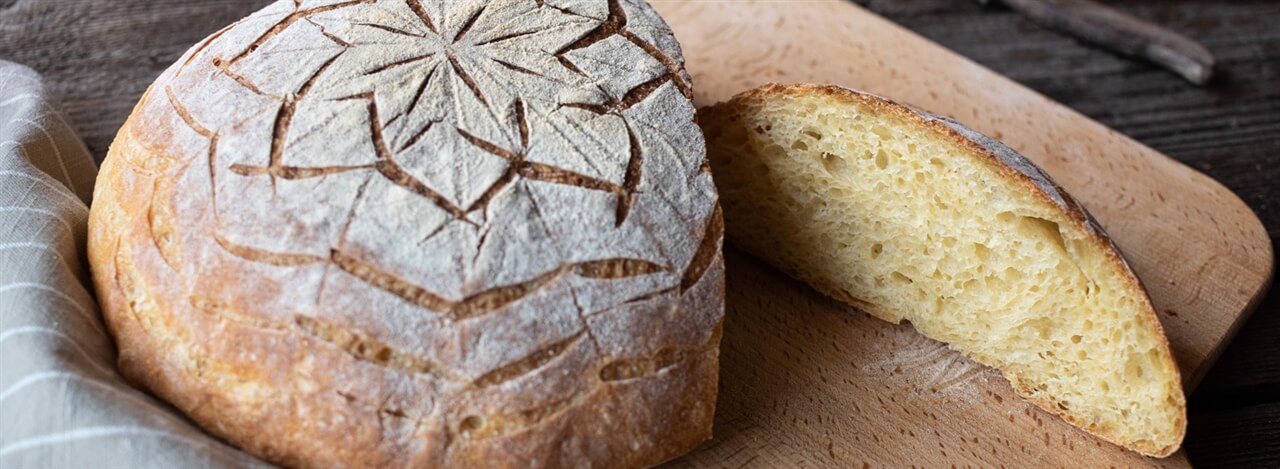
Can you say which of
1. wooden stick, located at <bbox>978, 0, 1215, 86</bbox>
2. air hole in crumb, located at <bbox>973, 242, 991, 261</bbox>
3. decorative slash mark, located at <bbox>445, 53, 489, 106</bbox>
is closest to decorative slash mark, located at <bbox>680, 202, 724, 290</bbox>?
decorative slash mark, located at <bbox>445, 53, 489, 106</bbox>

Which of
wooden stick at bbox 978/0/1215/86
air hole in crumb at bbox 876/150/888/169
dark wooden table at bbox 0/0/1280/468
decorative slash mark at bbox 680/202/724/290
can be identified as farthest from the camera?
wooden stick at bbox 978/0/1215/86

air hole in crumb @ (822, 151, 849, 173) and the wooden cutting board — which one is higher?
air hole in crumb @ (822, 151, 849, 173)

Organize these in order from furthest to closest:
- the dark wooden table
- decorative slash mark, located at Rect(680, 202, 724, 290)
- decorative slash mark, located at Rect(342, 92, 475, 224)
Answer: the dark wooden table → decorative slash mark, located at Rect(680, 202, 724, 290) → decorative slash mark, located at Rect(342, 92, 475, 224)

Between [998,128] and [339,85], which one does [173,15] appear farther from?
[998,128]

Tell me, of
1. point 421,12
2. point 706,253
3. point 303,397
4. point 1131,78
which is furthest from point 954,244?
point 1131,78

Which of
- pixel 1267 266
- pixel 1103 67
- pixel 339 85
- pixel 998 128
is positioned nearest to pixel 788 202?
pixel 998 128

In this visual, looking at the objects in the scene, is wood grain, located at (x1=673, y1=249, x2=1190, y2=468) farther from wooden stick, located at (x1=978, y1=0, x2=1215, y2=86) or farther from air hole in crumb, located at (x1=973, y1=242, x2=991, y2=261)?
wooden stick, located at (x1=978, y1=0, x2=1215, y2=86)

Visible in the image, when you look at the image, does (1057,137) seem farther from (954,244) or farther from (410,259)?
(410,259)
